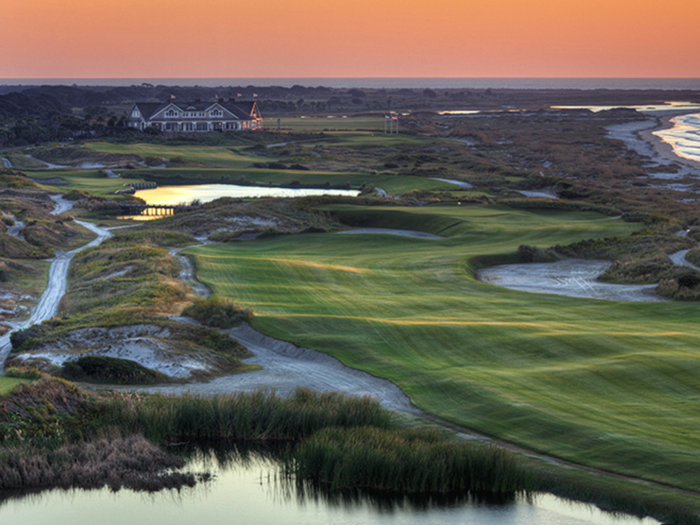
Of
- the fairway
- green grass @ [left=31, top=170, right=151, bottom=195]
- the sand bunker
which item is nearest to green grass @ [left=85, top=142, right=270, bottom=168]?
green grass @ [left=31, top=170, right=151, bottom=195]

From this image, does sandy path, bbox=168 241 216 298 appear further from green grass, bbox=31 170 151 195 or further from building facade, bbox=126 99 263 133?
building facade, bbox=126 99 263 133

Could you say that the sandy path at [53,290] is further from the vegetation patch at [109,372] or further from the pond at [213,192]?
the pond at [213,192]

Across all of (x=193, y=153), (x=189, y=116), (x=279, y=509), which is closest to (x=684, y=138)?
(x=193, y=153)

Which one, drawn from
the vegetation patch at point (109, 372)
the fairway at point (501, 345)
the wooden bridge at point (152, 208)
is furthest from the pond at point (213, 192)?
the vegetation patch at point (109, 372)

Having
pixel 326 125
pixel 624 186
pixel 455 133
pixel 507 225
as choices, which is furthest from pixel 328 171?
pixel 326 125

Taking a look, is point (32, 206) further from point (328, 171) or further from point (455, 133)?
point (455, 133)

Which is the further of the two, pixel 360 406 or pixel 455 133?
pixel 455 133
